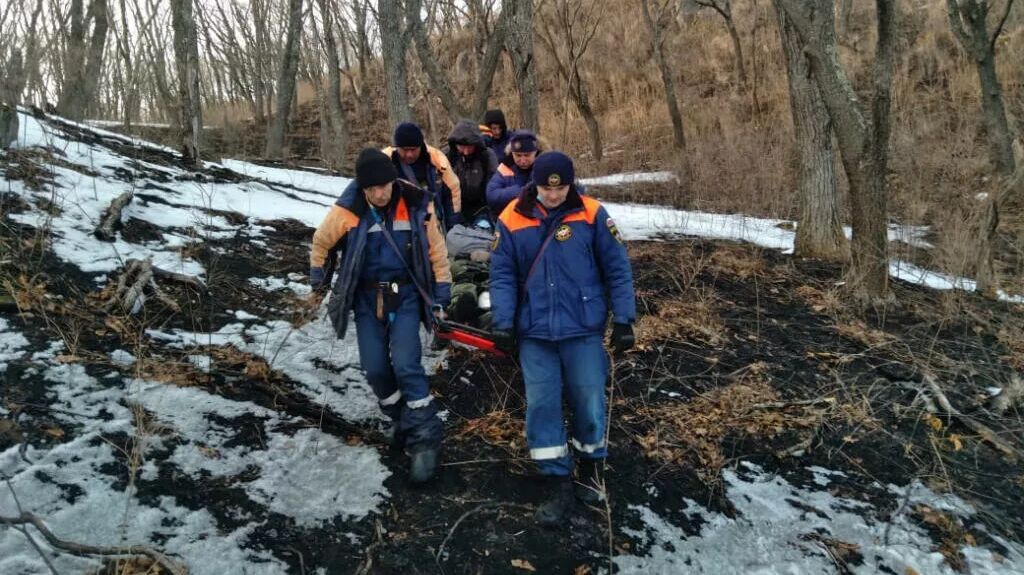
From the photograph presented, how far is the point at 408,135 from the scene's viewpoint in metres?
4.48

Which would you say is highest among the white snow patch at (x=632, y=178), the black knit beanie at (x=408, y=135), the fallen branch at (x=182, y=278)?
the white snow patch at (x=632, y=178)

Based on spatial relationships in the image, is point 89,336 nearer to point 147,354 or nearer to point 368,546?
point 147,354

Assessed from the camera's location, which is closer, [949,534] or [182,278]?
[949,534]

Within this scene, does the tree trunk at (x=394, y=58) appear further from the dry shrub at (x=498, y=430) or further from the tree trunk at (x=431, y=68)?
the dry shrub at (x=498, y=430)

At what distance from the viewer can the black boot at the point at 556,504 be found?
2.88 meters

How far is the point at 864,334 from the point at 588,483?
3.49 metres

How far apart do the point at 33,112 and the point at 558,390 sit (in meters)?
7.76

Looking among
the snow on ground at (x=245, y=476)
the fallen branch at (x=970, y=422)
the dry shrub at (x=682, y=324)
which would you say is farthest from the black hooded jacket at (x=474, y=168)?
the fallen branch at (x=970, y=422)

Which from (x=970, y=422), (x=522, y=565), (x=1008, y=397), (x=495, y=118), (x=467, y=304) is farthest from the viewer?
(x=495, y=118)

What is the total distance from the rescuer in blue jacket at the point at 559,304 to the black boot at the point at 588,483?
0.01 metres

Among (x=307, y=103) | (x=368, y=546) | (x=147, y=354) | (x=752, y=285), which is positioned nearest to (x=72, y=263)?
(x=147, y=354)

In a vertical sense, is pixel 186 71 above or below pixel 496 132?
above

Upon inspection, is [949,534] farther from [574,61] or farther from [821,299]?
[574,61]

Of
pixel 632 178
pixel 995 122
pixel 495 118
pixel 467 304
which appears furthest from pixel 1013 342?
pixel 632 178
